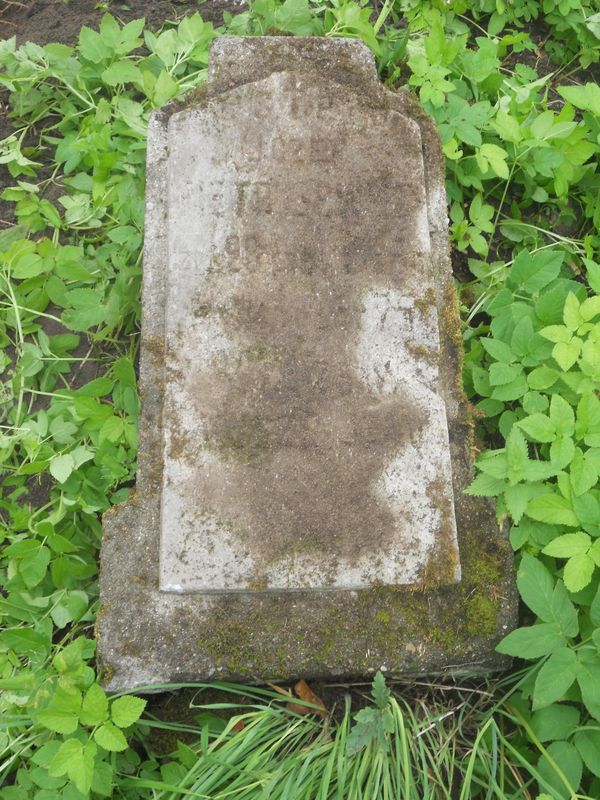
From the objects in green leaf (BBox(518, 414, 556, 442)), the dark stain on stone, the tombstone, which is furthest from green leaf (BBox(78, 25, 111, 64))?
green leaf (BBox(518, 414, 556, 442))

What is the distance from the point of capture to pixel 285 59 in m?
2.08

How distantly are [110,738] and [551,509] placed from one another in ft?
3.88

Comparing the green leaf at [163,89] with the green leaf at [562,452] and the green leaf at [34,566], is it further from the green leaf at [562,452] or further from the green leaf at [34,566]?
the green leaf at [562,452]

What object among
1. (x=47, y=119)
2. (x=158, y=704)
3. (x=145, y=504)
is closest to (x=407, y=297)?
(x=145, y=504)

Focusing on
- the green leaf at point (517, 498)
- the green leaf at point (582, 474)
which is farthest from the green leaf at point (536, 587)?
the green leaf at point (582, 474)

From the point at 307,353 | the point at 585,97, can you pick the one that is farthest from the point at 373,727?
the point at 585,97

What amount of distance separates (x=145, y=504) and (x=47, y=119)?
171 cm

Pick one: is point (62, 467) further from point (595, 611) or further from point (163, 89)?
point (595, 611)

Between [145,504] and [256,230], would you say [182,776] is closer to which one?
[145,504]

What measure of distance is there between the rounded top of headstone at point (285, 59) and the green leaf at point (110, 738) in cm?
178

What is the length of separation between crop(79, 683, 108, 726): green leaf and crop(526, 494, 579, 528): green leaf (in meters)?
1.12

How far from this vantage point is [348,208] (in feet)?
6.19

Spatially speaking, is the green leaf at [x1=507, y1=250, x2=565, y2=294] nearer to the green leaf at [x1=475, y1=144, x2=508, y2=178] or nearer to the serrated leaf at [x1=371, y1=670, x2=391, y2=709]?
the green leaf at [x1=475, y1=144, x2=508, y2=178]

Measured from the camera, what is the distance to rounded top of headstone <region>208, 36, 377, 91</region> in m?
2.06
